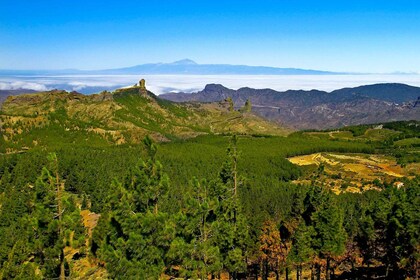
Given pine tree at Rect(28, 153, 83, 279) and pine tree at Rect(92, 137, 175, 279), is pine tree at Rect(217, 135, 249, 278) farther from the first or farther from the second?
pine tree at Rect(28, 153, 83, 279)

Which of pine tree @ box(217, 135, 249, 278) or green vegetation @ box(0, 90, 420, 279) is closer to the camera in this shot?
green vegetation @ box(0, 90, 420, 279)

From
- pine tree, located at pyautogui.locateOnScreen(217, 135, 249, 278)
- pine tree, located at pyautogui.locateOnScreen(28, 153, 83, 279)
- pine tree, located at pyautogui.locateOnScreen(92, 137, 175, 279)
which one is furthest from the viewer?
pine tree, located at pyautogui.locateOnScreen(217, 135, 249, 278)

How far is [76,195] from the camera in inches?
4887

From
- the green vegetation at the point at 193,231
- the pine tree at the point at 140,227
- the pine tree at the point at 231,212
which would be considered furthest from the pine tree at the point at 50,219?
the pine tree at the point at 231,212

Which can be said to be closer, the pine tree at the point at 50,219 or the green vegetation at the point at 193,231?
the pine tree at the point at 50,219

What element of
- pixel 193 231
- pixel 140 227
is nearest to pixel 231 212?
pixel 193 231

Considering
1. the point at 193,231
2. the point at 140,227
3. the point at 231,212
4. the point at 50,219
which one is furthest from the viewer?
the point at 231,212

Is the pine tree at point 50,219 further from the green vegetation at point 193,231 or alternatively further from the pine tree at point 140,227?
the pine tree at point 140,227

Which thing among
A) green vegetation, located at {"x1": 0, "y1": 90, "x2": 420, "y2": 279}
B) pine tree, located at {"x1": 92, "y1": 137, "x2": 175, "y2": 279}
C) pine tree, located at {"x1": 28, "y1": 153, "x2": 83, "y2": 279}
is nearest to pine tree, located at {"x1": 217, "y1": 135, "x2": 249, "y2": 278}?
green vegetation, located at {"x1": 0, "y1": 90, "x2": 420, "y2": 279}

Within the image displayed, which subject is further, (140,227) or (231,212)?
→ (231,212)

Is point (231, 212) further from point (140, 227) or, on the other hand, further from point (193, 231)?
point (140, 227)

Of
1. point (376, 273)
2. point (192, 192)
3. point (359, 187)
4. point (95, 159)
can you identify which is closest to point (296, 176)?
point (359, 187)

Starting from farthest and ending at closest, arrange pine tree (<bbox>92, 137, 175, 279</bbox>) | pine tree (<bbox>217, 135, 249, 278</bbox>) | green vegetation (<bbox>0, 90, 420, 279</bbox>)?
pine tree (<bbox>217, 135, 249, 278</bbox>)
green vegetation (<bbox>0, 90, 420, 279</bbox>)
pine tree (<bbox>92, 137, 175, 279</bbox>)

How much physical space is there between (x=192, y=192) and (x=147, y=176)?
957 centimetres
